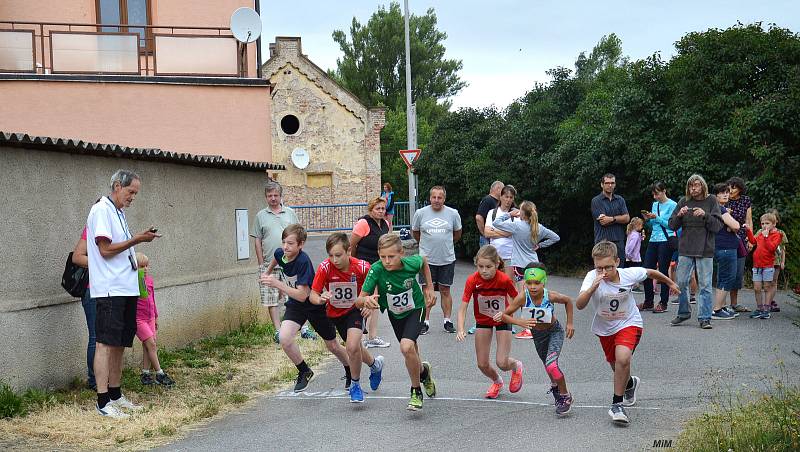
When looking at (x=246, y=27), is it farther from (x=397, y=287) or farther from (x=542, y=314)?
(x=542, y=314)

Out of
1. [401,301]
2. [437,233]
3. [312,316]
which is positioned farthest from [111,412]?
[437,233]

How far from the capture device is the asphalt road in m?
6.92

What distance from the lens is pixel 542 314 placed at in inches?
314

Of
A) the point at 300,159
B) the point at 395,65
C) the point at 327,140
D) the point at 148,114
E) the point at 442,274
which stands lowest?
the point at 442,274

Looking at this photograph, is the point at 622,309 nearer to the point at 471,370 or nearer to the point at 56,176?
the point at 471,370

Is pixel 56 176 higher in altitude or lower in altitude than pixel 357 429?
higher

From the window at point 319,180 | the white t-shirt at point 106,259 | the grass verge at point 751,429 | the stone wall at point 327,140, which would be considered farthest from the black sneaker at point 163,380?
the window at point 319,180

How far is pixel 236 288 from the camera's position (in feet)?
43.9

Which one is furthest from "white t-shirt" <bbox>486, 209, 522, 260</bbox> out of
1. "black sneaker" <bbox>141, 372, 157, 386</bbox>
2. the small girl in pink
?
"black sneaker" <bbox>141, 372, 157, 386</bbox>

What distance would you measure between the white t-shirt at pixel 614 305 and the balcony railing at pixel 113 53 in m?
11.7

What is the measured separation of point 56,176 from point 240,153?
28.1ft

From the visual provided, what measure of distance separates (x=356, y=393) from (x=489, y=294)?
4.96ft

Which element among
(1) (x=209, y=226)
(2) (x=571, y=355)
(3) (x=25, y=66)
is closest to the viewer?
(2) (x=571, y=355)

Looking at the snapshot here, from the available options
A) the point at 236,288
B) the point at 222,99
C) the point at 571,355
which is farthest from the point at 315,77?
the point at 571,355
